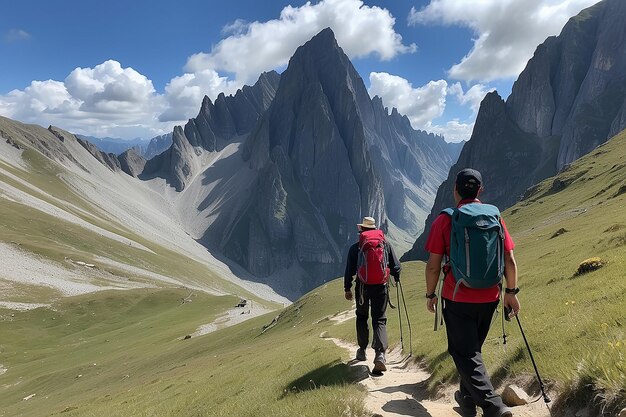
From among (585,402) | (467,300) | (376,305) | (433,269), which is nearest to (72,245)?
(376,305)

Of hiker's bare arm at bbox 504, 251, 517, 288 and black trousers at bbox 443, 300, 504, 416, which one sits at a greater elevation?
hiker's bare arm at bbox 504, 251, 517, 288

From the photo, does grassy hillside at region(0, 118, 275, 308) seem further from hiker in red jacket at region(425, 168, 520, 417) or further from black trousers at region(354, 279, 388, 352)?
hiker in red jacket at region(425, 168, 520, 417)

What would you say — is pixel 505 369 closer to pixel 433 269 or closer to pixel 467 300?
pixel 467 300

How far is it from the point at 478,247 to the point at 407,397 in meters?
4.96

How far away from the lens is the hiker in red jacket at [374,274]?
39.2 ft

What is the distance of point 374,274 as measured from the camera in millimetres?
11961

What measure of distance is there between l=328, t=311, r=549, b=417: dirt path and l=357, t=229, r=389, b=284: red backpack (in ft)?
8.74

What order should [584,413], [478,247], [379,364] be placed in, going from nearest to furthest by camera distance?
[584,413] < [478,247] < [379,364]

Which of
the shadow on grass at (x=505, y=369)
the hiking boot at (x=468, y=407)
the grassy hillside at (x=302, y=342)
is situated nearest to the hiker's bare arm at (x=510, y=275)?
the grassy hillside at (x=302, y=342)

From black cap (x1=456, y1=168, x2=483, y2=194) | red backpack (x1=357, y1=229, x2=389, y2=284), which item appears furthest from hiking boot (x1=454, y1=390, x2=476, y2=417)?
red backpack (x1=357, y1=229, x2=389, y2=284)

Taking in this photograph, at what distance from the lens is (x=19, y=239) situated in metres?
123

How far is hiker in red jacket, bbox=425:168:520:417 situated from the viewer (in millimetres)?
7082

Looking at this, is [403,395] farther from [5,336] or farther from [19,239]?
[19,239]

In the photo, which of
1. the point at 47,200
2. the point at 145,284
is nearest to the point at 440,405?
the point at 145,284
